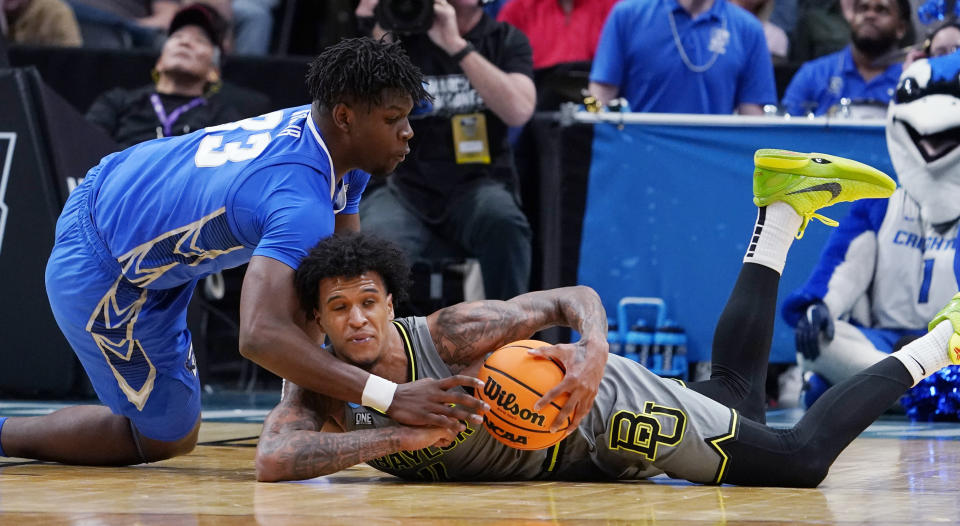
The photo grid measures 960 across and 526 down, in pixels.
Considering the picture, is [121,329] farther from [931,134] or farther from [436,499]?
[931,134]

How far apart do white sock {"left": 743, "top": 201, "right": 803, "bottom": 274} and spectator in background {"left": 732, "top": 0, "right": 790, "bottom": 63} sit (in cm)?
427

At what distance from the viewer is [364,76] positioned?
352 cm

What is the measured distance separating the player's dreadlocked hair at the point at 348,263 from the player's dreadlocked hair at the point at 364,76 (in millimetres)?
413

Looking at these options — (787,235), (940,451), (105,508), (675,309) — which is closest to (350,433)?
(105,508)

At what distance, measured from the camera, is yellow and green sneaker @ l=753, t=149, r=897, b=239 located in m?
4.25

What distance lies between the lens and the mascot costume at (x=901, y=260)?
19.7 feet

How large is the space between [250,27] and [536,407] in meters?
6.54

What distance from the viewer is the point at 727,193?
21.3ft

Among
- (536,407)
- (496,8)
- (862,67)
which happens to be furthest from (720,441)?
(496,8)

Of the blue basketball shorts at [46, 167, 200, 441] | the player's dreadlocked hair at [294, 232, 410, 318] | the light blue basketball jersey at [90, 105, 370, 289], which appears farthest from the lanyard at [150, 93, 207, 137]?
the player's dreadlocked hair at [294, 232, 410, 318]

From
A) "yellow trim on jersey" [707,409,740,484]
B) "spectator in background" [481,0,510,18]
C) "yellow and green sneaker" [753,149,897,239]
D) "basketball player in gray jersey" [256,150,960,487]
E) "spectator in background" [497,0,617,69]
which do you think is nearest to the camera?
"basketball player in gray jersey" [256,150,960,487]

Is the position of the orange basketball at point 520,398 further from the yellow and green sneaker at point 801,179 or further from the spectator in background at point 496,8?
the spectator in background at point 496,8

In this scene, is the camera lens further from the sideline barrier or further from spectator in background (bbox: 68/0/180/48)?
spectator in background (bbox: 68/0/180/48)

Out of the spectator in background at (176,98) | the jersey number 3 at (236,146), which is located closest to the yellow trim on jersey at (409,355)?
the jersey number 3 at (236,146)
